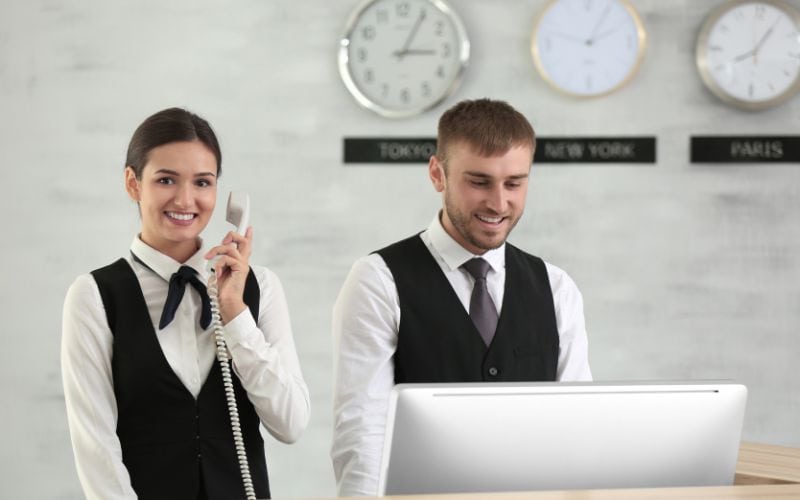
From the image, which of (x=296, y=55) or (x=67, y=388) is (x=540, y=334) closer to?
(x=67, y=388)

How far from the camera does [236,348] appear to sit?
2297 millimetres

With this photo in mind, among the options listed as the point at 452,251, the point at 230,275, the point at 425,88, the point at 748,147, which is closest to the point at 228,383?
the point at 230,275

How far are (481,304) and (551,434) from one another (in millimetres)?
1047

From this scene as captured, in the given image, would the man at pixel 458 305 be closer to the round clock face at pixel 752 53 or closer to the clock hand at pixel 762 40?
the round clock face at pixel 752 53

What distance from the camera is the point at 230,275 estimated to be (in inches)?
93.1

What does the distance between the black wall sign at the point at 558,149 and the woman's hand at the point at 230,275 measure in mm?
1990

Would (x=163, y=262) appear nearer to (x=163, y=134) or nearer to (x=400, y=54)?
(x=163, y=134)

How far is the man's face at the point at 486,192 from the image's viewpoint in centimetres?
246

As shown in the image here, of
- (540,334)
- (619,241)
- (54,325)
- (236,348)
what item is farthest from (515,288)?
(54,325)

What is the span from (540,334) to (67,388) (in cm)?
110

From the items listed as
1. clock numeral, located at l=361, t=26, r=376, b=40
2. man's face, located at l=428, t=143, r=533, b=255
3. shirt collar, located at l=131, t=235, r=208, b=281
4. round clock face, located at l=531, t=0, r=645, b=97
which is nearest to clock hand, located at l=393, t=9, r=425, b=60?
clock numeral, located at l=361, t=26, r=376, b=40

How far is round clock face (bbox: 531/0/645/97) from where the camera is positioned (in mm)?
4301

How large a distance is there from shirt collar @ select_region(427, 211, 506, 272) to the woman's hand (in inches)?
20.0

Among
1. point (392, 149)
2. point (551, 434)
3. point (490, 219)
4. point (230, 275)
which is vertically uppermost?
point (392, 149)
